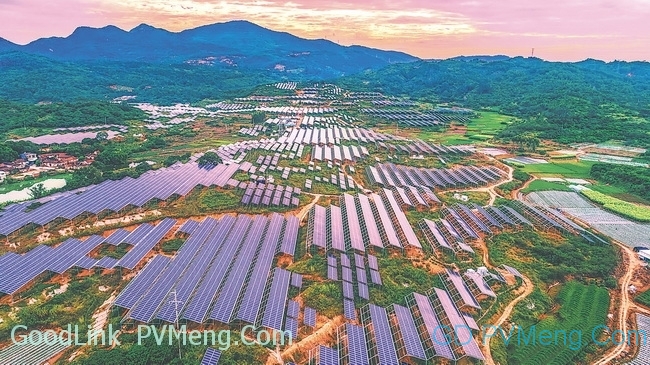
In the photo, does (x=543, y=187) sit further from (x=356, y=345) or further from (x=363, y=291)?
(x=356, y=345)

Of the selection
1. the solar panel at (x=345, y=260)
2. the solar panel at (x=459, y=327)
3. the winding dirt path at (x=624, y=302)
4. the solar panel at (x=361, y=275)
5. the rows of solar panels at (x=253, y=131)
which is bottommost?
the winding dirt path at (x=624, y=302)

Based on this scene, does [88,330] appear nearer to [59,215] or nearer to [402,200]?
[59,215]

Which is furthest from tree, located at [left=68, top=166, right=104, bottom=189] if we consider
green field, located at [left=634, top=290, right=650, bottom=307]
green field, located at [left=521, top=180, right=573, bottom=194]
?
green field, located at [left=521, top=180, right=573, bottom=194]

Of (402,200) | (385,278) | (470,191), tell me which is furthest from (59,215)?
(470,191)

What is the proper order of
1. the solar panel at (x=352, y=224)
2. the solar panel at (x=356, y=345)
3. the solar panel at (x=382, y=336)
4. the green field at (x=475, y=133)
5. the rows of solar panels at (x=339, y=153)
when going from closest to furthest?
the solar panel at (x=356, y=345) → the solar panel at (x=382, y=336) → the solar panel at (x=352, y=224) → the rows of solar panels at (x=339, y=153) → the green field at (x=475, y=133)

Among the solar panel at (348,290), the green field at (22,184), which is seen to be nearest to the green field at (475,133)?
the solar panel at (348,290)

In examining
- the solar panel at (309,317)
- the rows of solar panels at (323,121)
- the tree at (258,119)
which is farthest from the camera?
the rows of solar panels at (323,121)

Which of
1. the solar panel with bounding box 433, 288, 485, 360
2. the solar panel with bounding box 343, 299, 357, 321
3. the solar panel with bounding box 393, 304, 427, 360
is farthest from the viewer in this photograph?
the solar panel with bounding box 343, 299, 357, 321

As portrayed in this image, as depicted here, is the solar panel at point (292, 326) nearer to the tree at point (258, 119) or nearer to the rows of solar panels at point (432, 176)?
the rows of solar panels at point (432, 176)

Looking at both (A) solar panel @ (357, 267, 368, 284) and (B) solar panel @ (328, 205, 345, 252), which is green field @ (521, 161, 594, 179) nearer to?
(B) solar panel @ (328, 205, 345, 252)
